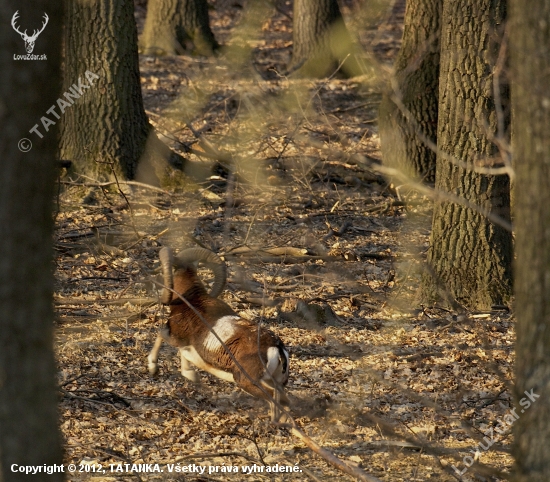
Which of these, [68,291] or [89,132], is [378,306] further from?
[89,132]

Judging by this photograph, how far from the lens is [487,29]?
27.3 ft

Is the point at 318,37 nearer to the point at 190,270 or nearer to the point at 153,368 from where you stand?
the point at 190,270

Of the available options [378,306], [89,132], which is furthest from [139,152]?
[378,306]

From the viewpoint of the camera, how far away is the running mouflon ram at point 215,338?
646 centimetres

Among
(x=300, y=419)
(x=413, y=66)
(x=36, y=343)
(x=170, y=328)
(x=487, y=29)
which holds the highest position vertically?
(x=487, y=29)

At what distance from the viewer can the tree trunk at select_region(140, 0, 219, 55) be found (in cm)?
2097

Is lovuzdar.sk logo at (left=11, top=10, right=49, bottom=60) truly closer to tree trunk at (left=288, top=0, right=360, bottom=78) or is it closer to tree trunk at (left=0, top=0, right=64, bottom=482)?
tree trunk at (left=0, top=0, right=64, bottom=482)

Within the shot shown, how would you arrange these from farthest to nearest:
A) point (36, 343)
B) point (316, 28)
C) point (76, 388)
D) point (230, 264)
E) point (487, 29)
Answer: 1. point (316, 28)
2. point (230, 264)
3. point (487, 29)
4. point (76, 388)
5. point (36, 343)

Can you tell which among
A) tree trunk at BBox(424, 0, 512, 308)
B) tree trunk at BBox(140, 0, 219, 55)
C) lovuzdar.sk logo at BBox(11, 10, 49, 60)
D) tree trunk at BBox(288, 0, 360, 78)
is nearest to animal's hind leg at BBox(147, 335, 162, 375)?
tree trunk at BBox(424, 0, 512, 308)

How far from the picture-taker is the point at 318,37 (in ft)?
63.5

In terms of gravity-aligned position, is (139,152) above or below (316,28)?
below

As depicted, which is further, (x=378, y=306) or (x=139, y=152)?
(x=139, y=152)

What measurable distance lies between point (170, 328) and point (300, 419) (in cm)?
147

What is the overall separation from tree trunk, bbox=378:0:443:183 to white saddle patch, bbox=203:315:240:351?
618cm
